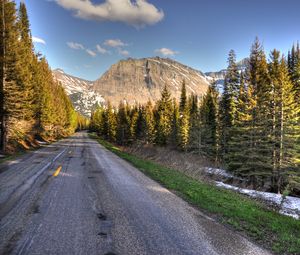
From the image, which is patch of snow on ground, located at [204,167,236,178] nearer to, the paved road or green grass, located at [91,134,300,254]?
green grass, located at [91,134,300,254]

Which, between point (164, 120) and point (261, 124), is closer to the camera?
point (261, 124)

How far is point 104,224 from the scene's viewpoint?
487 centimetres

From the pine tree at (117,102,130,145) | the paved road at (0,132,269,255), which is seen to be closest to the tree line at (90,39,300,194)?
the paved road at (0,132,269,255)

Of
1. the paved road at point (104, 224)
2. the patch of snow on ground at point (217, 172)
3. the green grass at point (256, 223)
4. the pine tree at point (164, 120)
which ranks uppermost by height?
the pine tree at point (164, 120)

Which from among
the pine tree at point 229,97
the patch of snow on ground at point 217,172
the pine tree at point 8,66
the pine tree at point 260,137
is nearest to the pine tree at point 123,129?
the pine tree at point 229,97

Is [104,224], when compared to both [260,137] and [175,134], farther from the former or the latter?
[175,134]

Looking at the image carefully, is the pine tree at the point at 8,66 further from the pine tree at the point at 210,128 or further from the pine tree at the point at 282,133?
the pine tree at the point at 210,128

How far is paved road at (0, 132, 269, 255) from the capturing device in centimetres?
390

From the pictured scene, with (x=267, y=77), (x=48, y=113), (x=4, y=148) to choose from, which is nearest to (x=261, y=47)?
(x=267, y=77)

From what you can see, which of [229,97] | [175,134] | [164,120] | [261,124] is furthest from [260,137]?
[164,120]

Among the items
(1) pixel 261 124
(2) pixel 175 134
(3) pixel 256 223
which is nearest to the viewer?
(3) pixel 256 223

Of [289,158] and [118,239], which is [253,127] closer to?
[289,158]

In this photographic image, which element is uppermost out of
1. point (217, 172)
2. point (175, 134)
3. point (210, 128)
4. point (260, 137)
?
point (210, 128)

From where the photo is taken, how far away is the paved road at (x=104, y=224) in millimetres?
3904
